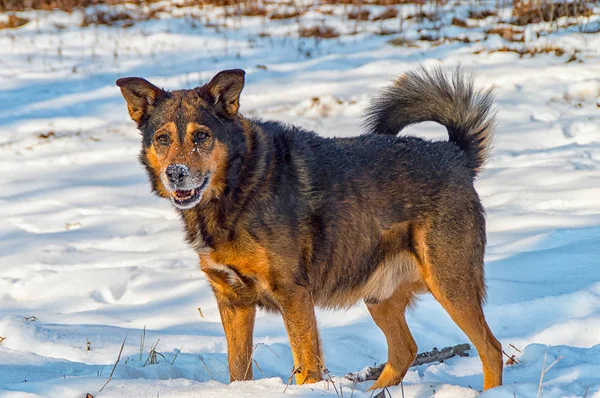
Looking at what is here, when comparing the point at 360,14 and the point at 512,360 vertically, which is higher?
the point at 360,14

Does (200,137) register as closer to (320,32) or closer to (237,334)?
(237,334)

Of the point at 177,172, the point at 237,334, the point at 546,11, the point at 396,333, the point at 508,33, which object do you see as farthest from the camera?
the point at 546,11

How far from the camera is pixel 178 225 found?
839cm

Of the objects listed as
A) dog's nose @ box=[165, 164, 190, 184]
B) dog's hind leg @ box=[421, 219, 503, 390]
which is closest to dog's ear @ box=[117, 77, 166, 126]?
dog's nose @ box=[165, 164, 190, 184]

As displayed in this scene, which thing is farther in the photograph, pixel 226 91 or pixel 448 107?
pixel 448 107

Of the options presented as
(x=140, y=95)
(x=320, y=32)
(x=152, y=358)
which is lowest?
(x=152, y=358)

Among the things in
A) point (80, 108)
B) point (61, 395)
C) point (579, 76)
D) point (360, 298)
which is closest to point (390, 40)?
point (579, 76)

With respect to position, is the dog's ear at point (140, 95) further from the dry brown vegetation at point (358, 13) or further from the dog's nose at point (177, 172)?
the dry brown vegetation at point (358, 13)

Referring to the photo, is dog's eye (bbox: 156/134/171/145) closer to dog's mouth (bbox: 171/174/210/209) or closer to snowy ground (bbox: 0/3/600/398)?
dog's mouth (bbox: 171/174/210/209)

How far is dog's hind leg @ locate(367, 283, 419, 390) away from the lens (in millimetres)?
5016

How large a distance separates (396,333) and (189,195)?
71.7 inches

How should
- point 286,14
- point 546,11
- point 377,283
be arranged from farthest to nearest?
point 286,14 → point 546,11 → point 377,283

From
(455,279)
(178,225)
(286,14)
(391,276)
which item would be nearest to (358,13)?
(286,14)

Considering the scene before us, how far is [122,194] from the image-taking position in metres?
9.34
